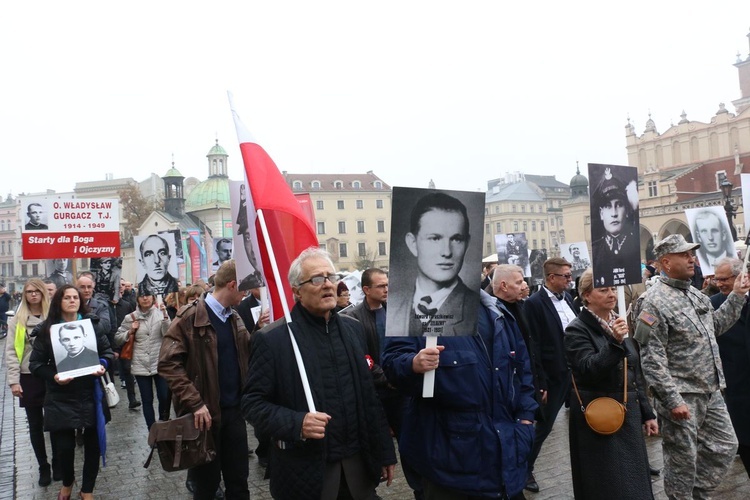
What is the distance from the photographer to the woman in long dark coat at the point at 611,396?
4.68 metres

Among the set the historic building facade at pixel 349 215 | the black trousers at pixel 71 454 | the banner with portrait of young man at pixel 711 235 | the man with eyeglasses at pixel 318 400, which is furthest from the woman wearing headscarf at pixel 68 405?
the historic building facade at pixel 349 215

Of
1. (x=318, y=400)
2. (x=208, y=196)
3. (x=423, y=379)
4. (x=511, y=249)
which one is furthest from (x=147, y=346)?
(x=208, y=196)

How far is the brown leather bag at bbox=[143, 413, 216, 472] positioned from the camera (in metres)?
4.92

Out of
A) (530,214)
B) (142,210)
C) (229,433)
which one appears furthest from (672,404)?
(530,214)

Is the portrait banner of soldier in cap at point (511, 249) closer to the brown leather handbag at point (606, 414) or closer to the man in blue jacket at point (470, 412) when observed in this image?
the brown leather handbag at point (606, 414)

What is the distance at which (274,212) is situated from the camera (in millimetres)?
4855

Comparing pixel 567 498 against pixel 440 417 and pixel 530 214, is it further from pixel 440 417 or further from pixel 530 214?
pixel 530 214

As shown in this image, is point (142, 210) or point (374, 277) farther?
point (142, 210)

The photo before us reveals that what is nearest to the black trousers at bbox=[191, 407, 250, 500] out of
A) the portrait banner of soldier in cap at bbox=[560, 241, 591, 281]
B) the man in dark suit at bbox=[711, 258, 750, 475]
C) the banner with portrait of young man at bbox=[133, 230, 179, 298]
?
the man in dark suit at bbox=[711, 258, 750, 475]

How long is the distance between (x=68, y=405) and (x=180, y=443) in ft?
6.00

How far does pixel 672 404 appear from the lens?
4.97 metres

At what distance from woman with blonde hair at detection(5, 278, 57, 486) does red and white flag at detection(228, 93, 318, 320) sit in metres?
3.58

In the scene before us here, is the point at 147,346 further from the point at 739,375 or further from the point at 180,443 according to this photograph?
the point at 739,375

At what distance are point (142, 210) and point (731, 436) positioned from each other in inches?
2914
